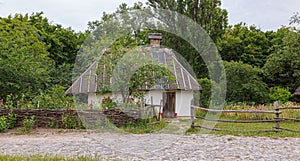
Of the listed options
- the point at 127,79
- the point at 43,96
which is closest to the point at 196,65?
the point at 127,79

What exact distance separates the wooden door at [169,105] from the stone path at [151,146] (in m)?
5.98

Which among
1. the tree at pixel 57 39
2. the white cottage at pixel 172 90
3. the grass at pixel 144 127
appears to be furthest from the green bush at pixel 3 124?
the tree at pixel 57 39

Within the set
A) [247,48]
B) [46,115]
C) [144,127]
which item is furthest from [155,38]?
[247,48]

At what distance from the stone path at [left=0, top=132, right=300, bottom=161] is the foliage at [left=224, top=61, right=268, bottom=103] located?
10.4 m

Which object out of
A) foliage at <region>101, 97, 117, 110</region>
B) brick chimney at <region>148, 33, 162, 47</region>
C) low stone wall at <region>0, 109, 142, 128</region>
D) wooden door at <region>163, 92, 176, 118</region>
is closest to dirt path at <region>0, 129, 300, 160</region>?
low stone wall at <region>0, 109, 142, 128</region>

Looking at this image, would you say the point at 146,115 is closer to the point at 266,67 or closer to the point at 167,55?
the point at 167,55

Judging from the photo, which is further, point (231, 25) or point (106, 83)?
point (231, 25)

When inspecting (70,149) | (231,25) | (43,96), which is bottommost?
(70,149)

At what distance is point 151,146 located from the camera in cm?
758

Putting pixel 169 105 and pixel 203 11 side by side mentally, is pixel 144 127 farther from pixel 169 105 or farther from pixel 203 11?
pixel 203 11

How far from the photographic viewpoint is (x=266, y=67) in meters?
22.1

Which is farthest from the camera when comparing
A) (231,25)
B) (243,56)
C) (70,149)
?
(231,25)

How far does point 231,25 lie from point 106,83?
21.5 meters

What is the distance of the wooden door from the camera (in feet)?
50.4
